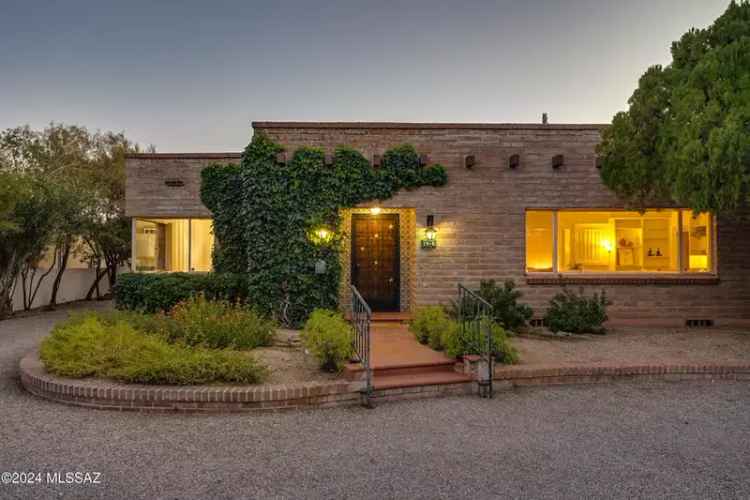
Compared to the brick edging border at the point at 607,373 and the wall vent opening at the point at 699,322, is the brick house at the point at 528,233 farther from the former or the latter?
the brick edging border at the point at 607,373

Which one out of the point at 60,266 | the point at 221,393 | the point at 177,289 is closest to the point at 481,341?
the point at 221,393

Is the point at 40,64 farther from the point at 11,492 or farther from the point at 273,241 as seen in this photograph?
the point at 11,492

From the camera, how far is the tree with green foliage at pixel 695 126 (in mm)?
6793

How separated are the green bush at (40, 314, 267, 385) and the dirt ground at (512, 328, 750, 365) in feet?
12.8

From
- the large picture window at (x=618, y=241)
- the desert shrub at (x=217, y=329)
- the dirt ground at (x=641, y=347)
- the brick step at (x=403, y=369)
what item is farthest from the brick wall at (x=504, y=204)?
the desert shrub at (x=217, y=329)

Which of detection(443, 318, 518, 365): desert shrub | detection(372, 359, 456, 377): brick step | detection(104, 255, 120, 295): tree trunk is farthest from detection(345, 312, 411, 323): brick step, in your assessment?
detection(104, 255, 120, 295): tree trunk

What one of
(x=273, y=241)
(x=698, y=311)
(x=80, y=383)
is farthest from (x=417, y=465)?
(x=698, y=311)

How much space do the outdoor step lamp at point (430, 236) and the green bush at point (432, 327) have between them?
2232 mm

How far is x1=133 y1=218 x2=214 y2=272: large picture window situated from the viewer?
12859mm

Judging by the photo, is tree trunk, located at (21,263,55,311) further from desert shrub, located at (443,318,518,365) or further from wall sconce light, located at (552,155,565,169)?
wall sconce light, located at (552,155,565,169)

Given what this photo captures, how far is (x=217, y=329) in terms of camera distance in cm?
695

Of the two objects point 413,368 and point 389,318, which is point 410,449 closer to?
point 413,368

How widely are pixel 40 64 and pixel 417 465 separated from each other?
19.2 meters

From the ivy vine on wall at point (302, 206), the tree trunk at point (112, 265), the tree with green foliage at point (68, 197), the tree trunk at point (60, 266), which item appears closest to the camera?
the ivy vine on wall at point (302, 206)
